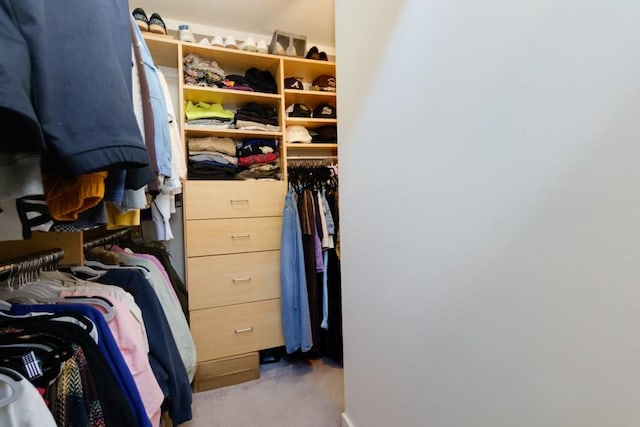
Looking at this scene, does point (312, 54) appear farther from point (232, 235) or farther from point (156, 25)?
point (232, 235)

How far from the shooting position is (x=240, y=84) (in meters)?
2.09

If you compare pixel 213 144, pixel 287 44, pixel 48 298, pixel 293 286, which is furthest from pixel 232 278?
pixel 287 44

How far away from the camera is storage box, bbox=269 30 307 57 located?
2088 mm

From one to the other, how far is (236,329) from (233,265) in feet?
1.29

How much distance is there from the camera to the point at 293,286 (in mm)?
2012

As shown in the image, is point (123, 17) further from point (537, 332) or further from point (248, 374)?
point (248, 374)

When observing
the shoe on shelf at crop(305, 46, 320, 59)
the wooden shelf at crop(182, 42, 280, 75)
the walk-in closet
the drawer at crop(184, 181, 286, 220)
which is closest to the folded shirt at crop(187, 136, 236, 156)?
the walk-in closet

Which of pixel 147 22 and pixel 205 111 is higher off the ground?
pixel 147 22

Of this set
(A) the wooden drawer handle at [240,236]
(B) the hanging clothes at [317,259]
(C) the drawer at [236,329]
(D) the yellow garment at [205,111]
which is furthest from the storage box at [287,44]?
(C) the drawer at [236,329]

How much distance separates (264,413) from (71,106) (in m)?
1.72

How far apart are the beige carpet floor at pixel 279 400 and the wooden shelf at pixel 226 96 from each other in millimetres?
1818

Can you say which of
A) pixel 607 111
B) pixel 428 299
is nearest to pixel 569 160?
pixel 607 111

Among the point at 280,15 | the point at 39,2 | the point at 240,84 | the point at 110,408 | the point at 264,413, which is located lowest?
the point at 264,413

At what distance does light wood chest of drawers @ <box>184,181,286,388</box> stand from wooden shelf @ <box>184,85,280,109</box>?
1.92 feet
